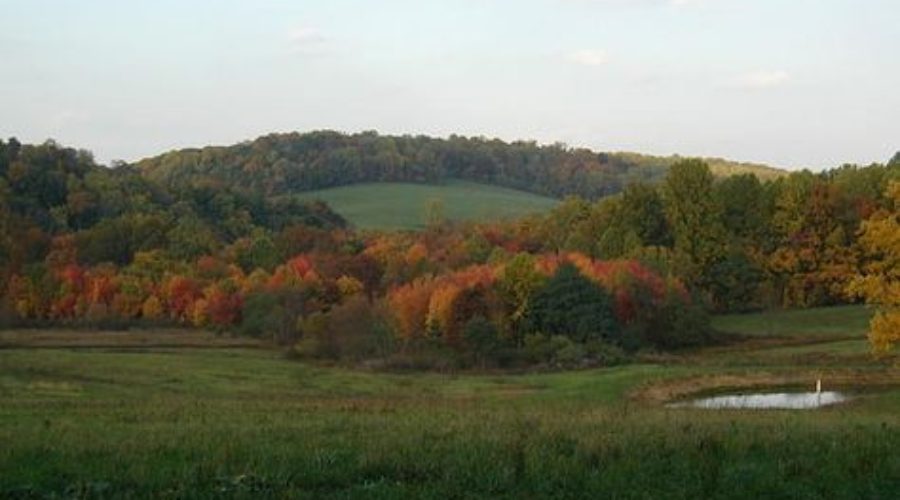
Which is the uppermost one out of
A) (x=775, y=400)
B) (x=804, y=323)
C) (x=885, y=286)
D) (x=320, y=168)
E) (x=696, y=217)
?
(x=320, y=168)

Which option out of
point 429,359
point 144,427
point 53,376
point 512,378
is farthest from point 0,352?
point 144,427

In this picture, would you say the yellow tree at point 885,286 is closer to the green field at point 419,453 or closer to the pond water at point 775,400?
the pond water at point 775,400

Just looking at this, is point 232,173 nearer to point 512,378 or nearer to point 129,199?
point 129,199

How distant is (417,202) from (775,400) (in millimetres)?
141271

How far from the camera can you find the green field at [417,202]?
16388 cm

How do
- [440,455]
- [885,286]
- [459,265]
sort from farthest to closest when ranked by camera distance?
[459,265] < [885,286] < [440,455]

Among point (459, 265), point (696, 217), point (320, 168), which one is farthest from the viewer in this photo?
point (320, 168)

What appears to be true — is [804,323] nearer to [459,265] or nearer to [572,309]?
[572,309]

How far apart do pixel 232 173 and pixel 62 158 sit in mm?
50295

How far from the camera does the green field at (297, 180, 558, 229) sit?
16388 centimetres

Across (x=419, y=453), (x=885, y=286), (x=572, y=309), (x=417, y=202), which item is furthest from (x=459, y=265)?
(x=419, y=453)

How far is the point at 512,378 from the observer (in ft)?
184

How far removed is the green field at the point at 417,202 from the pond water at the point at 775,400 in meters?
116

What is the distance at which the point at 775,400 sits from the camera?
38.2 metres
